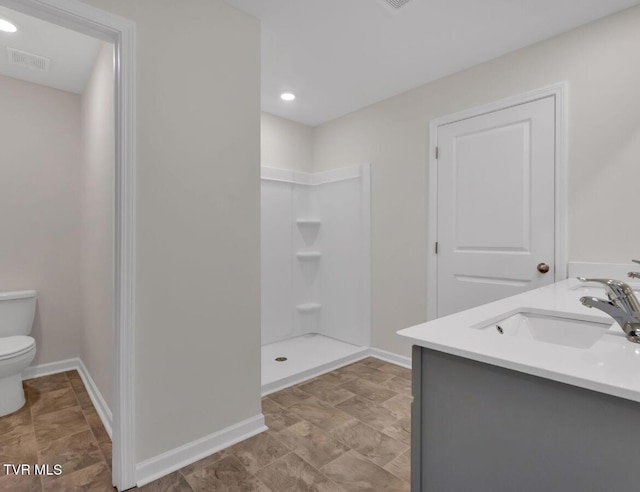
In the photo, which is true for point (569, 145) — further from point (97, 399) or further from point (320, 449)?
point (97, 399)

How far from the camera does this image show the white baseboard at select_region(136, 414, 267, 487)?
5.33ft

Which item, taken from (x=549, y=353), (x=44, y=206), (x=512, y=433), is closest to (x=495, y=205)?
(x=549, y=353)

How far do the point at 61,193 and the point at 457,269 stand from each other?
3.28m

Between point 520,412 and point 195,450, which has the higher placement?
point 520,412

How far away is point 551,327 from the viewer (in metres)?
1.26

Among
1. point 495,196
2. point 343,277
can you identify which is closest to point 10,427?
point 343,277

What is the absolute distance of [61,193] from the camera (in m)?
2.97

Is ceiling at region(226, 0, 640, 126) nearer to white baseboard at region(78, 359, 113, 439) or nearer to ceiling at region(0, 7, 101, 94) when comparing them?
ceiling at region(0, 7, 101, 94)

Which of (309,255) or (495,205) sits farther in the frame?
(309,255)

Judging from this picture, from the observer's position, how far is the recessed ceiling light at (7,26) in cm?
200

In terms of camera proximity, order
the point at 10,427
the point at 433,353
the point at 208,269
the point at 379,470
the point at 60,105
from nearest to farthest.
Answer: the point at 433,353, the point at 379,470, the point at 208,269, the point at 10,427, the point at 60,105

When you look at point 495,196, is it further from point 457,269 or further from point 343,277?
point 343,277

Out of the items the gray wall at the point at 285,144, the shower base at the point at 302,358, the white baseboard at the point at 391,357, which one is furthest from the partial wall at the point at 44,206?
the white baseboard at the point at 391,357

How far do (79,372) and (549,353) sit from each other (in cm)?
343
